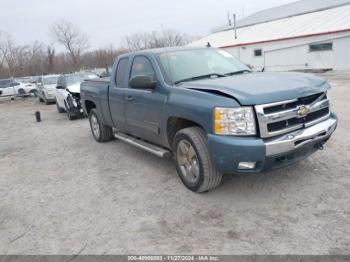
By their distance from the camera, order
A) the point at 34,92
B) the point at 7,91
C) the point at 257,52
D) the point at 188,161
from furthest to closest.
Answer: the point at 257,52 < the point at 7,91 < the point at 34,92 < the point at 188,161

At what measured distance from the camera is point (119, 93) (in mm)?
5672

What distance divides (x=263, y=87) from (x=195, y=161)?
1.25 m

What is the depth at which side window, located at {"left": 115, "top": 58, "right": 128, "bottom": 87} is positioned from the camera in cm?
570

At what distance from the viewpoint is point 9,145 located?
8.40 m

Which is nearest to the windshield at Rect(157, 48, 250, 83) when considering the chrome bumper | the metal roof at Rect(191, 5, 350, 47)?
the chrome bumper

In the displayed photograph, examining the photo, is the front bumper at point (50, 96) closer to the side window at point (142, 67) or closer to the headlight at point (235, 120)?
the side window at point (142, 67)

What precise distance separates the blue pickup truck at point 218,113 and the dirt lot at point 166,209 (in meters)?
0.43

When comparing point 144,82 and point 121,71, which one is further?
point 121,71

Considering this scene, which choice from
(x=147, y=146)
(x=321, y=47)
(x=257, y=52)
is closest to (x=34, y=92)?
(x=257, y=52)

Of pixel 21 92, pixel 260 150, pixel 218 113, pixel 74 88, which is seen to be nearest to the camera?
pixel 260 150

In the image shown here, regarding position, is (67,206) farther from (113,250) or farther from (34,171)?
(34,171)

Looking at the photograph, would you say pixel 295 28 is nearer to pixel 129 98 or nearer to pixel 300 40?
pixel 300 40

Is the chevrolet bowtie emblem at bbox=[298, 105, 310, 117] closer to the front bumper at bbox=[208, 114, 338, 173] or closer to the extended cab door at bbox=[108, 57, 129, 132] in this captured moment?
the front bumper at bbox=[208, 114, 338, 173]

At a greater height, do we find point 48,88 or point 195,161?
point 48,88
